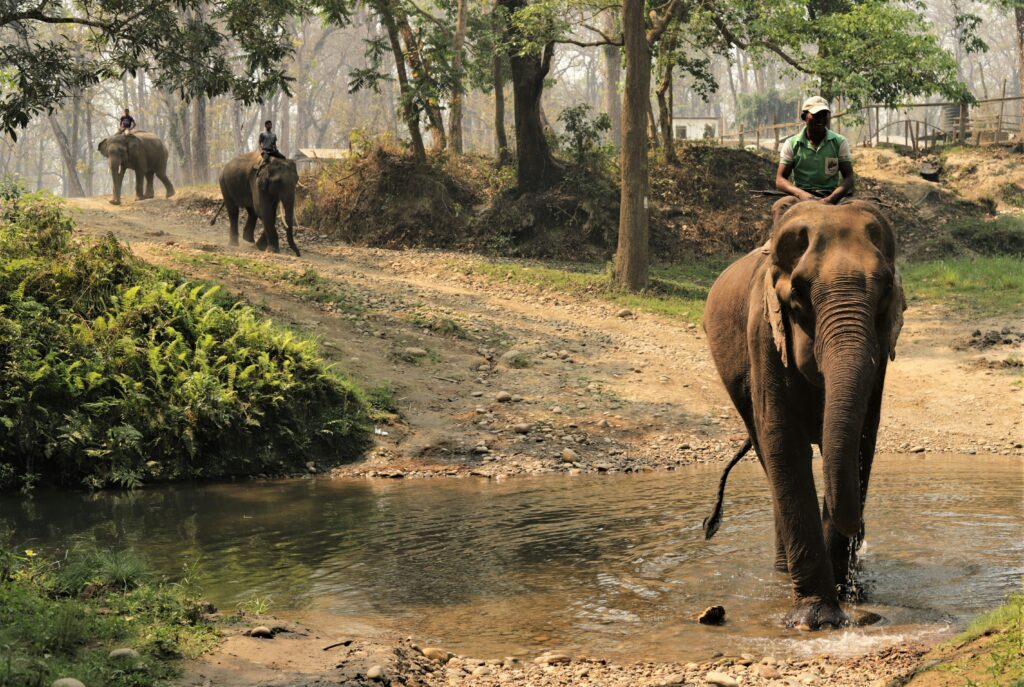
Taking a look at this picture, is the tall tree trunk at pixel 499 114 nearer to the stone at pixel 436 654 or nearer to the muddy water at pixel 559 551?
the muddy water at pixel 559 551

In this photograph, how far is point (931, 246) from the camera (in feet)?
85.8

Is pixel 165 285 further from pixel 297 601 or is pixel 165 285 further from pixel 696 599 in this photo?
pixel 696 599

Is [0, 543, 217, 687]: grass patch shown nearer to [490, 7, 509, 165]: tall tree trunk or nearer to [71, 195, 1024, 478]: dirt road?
[71, 195, 1024, 478]: dirt road

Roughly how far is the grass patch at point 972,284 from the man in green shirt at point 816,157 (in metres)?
13.1

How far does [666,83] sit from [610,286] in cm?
858

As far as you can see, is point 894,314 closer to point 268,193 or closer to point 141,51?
point 141,51

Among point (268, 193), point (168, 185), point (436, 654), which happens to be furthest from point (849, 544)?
point (168, 185)

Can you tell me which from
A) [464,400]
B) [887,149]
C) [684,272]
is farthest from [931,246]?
[464,400]

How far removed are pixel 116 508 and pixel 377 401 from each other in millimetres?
4035

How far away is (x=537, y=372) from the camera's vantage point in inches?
659

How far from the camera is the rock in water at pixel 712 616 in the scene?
24.2 ft

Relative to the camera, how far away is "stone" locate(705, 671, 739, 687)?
605 centimetres

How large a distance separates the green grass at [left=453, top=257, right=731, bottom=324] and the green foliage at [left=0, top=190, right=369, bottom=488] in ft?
25.6

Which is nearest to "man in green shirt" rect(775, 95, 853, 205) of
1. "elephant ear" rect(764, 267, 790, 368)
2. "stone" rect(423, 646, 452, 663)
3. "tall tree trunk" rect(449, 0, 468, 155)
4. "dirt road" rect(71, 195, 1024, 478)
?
"elephant ear" rect(764, 267, 790, 368)
